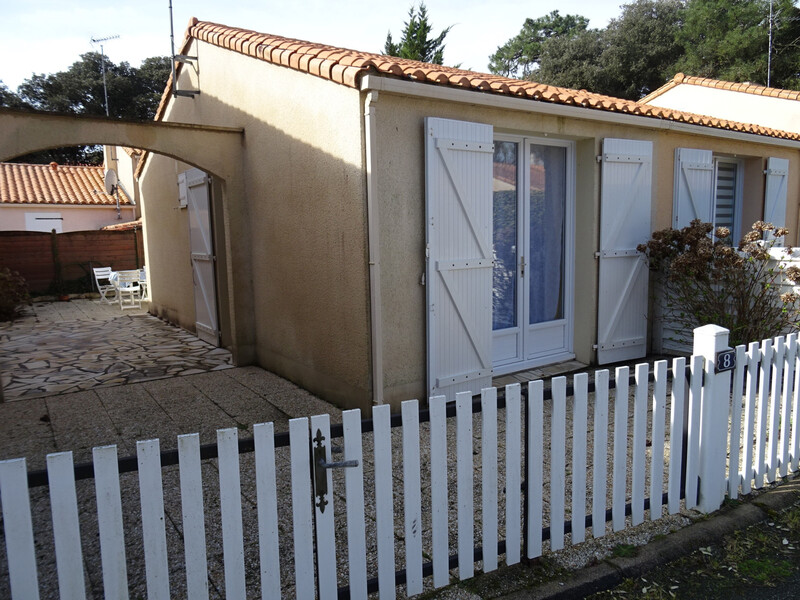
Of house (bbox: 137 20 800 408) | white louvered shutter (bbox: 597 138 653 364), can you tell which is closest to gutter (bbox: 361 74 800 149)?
house (bbox: 137 20 800 408)

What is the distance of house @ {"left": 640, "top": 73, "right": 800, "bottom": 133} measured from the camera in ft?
36.5

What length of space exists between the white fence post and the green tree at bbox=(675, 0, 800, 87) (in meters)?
23.4

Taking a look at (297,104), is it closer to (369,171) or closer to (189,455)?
(369,171)

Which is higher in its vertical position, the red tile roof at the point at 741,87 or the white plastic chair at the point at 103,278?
the red tile roof at the point at 741,87

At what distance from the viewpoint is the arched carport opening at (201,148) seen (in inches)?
212

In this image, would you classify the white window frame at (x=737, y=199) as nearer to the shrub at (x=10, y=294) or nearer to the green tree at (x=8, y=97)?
the shrub at (x=10, y=294)

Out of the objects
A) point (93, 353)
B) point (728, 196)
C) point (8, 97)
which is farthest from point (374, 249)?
point (8, 97)

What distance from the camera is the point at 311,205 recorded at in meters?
5.64

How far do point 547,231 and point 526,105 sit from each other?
1606mm

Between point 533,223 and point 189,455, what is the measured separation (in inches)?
202

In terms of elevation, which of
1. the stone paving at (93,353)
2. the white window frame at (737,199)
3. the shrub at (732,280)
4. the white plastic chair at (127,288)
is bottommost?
the stone paving at (93,353)

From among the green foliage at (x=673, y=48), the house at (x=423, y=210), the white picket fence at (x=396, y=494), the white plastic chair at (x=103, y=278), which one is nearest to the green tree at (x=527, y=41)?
the green foliage at (x=673, y=48)

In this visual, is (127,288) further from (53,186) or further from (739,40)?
(739,40)

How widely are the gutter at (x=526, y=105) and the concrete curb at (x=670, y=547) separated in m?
3.61
